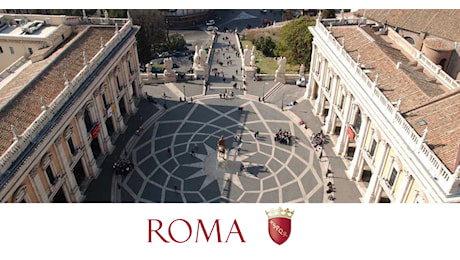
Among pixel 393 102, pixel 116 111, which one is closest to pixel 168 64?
pixel 116 111

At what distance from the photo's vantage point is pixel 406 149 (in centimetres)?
2942

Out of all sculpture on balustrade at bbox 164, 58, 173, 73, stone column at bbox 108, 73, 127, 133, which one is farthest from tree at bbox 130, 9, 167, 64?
stone column at bbox 108, 73, 127, 133

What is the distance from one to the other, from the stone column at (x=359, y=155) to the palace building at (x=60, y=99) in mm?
28429

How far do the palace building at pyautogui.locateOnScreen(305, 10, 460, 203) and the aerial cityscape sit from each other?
0.15 meters

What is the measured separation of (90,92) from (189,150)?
44.0 feet

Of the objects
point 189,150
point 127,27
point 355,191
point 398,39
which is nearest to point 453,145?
point 355,191

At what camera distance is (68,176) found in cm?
3628

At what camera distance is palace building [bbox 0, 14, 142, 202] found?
30250mm

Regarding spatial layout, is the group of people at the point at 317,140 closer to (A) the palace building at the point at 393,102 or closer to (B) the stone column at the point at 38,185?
(A) the palace building at the point at 393,102

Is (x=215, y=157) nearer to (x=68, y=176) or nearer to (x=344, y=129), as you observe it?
(x=344, y=129)

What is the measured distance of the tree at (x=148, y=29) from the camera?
64.4 metres

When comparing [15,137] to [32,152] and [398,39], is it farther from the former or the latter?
[398,39]
